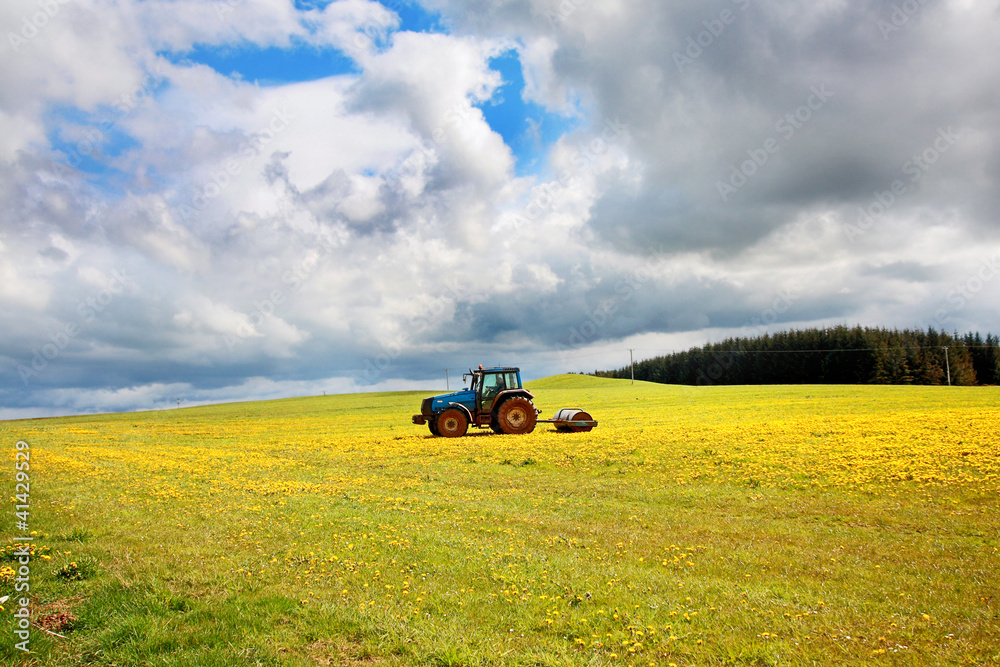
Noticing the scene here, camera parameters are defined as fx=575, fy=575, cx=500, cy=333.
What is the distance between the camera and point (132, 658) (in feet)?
18.9

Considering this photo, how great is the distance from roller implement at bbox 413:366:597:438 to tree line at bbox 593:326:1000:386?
9307 cm

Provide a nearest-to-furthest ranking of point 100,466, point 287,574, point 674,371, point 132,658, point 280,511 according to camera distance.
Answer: point 132,658 → point 287,574 → point 280,511 → point 100,466 → point 674,371

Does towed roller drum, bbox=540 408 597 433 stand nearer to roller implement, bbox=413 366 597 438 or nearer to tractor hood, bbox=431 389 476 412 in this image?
roller implement, bbox=413 366 597 438

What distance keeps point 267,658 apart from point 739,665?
4.81 meters

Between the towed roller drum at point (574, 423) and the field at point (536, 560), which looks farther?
the towed roller drum at point (574, 423)

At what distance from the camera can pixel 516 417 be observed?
29031 mm

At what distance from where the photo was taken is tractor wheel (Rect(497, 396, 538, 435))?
28875 millimetres

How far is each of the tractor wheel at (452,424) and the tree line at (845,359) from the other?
3807 inches

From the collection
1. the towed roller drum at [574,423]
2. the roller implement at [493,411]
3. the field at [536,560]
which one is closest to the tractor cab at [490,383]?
the roller implement at [493,411]

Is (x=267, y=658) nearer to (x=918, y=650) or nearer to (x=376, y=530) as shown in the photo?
(x=376, y=530)

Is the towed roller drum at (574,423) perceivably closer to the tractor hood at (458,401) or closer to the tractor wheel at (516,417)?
the tractor wheel at (516,417)

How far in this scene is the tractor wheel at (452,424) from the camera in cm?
2892

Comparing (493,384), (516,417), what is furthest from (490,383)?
(516,417)

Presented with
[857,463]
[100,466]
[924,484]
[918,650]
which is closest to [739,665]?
[918,650]
